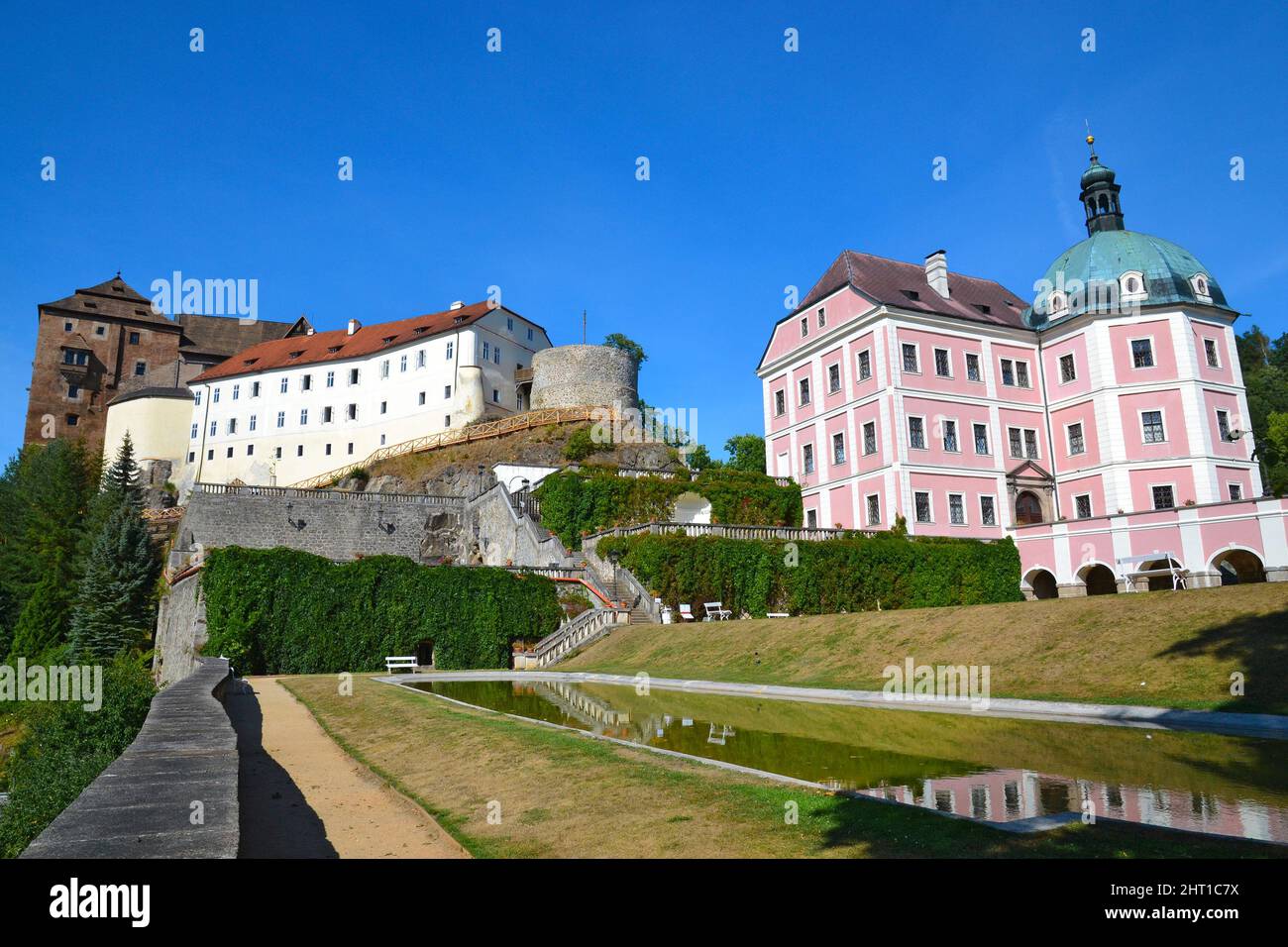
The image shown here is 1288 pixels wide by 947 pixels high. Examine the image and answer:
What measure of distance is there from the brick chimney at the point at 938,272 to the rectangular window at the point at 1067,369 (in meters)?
7.63

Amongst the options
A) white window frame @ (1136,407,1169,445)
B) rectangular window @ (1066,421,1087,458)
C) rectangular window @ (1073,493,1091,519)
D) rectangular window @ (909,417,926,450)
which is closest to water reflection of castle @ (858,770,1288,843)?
rectangular window @ (909,417,926,450)

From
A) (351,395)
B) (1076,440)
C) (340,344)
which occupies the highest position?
(340,344)

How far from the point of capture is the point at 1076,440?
146ft

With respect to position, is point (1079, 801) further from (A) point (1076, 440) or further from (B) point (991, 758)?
(A) point (1076, 440)

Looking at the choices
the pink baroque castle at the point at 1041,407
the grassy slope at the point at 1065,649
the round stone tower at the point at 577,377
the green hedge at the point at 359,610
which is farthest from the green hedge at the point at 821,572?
the round stone tower at the point at 577,377

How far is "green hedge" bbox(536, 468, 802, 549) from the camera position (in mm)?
42375

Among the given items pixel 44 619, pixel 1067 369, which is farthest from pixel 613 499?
pixel 44 619

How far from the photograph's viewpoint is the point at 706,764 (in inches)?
392

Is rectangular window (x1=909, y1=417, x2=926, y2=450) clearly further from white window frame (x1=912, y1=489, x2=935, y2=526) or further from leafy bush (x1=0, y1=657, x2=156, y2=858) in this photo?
leafy bush (x1=0, y1=657, x2=156, y2=858)

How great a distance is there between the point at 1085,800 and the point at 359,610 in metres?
31.0

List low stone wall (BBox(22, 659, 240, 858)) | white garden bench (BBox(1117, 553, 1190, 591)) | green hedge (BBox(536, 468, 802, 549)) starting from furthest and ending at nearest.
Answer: green hedge (BBox(536, 468, 802, 549)) → white garden bench (BBox(1117, 553, 1190, 591)) → low stone wall (BBox(22, 659, 240, 858))

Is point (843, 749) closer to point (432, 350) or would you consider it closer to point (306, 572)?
point (306, 572)

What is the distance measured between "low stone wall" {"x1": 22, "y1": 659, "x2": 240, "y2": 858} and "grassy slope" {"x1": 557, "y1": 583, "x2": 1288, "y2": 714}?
44.6ft

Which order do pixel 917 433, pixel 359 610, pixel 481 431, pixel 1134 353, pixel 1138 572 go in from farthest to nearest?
pixel 481 431, pixel 1134 353, pixel 917 433, pixel 359 610, pixel 1138 572
